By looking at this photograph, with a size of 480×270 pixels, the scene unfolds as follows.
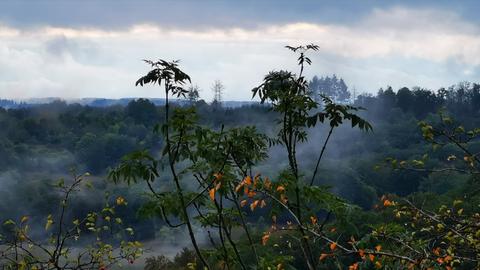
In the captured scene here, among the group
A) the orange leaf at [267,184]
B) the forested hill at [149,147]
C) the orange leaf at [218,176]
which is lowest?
the forested hill at [149,147]

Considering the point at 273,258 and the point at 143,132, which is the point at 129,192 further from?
the point at 273,258

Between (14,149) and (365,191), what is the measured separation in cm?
4913

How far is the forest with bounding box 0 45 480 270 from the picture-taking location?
192 inches

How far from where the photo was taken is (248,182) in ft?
14.0

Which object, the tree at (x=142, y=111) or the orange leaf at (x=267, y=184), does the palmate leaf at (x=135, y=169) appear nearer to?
the orange leaf at (x=267, y=184)

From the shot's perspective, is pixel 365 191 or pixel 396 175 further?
pixel 396 175

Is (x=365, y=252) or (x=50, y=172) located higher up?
(x=365, y=252)

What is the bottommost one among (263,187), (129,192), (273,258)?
(129,192)

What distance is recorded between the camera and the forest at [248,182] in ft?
16.0

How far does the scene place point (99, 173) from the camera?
3300 inches

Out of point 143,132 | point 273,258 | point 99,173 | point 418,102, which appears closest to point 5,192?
point 99,173

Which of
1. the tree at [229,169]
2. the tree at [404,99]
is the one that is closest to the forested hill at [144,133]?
the tree at [404,99]

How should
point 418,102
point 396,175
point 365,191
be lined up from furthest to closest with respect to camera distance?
point 418,102 < point 396,175 < point 365,191

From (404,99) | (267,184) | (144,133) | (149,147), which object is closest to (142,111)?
(144,133)
